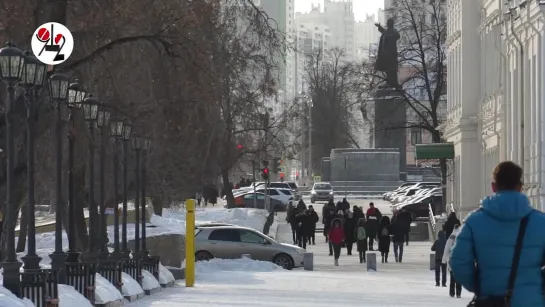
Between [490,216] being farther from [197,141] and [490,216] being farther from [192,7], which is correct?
[197,141]

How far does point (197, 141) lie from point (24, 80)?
1770cm

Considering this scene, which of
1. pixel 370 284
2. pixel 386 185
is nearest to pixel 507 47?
pixel 370 284

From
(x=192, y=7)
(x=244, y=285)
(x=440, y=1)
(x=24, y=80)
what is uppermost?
(x=440, y=1)

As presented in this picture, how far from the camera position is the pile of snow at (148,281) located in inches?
1109

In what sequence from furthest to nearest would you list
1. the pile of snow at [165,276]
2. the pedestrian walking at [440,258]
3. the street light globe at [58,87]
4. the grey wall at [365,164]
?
1. the grey wall at [365,164]
2. the pile of snow at [165,276]
3. the pedestrian walking at [440,258]
4. the street light globe at [58,87]

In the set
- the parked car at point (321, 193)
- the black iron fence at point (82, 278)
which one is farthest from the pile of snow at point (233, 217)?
the black iron fence at point (82, 278)

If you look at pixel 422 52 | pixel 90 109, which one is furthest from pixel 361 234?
pixel 422 52

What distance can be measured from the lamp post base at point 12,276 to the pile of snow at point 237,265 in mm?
20397

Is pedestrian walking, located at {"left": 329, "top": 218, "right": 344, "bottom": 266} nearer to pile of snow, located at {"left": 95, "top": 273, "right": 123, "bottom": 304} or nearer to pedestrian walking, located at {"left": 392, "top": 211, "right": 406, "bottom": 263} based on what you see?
pedestrian walking, located at {"left": 392, "top": 211, "right": 406, "bottom": 263}

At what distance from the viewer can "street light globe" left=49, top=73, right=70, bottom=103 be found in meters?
20.8

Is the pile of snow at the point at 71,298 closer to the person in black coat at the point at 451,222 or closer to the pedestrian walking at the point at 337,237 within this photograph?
the person in black coat at the point at 451,222

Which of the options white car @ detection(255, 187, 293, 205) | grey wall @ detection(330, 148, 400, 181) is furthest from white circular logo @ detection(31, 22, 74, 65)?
grey wall @ detection(330, 148, 400, 181)

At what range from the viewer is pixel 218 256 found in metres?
41.1

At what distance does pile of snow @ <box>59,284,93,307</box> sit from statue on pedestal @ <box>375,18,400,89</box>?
53.4 m
